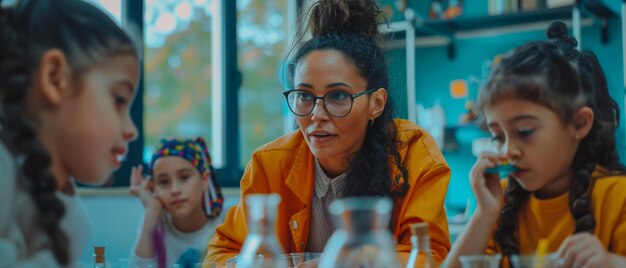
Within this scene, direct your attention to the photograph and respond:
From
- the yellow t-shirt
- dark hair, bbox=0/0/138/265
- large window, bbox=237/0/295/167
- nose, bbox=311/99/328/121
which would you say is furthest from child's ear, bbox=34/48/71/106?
large window, bbox=237/0/295/167

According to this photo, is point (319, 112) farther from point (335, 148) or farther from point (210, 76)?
point (210, 76)

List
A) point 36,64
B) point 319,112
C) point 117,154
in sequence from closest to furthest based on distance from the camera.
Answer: point 36,64 → point 117,154 → point 319,112

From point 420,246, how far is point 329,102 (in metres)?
0.89

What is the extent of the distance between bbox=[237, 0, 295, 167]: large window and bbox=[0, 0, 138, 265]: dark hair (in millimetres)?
3374

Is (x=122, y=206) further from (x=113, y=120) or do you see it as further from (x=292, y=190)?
(x=113, y=120)

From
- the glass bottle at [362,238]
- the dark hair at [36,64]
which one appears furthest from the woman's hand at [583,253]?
the dark hair at [36,64]

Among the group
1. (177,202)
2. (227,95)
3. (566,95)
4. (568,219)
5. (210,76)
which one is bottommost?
(177,202)

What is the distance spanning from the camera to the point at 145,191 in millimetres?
2764

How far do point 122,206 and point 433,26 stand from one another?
2.57 meters

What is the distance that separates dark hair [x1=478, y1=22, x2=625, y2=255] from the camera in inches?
48.5

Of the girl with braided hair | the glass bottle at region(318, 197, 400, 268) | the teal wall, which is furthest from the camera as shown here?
the teal wall

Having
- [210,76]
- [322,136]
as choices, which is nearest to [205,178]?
[322,136]

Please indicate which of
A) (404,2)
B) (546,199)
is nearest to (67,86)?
(546,199)

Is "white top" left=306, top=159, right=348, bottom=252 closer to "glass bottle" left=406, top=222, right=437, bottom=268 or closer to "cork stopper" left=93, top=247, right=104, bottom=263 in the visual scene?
"cork stopper" left=93, top=247, right=104, bottom=263
